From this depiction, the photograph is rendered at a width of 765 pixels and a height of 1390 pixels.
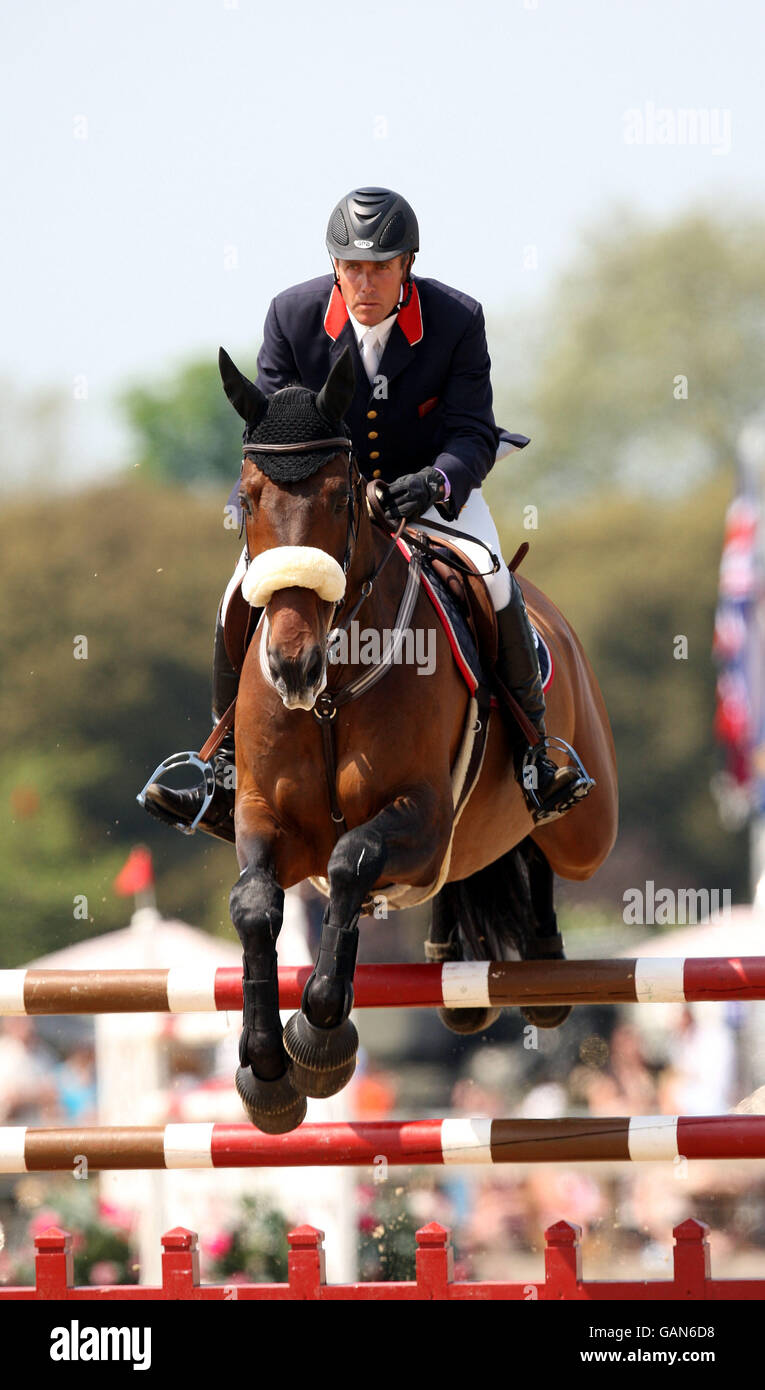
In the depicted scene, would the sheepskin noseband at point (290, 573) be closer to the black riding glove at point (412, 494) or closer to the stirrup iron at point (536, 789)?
the black riding glove at point (412, 494)

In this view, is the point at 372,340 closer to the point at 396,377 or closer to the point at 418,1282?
the point at 396,377

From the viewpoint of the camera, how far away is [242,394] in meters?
5.35

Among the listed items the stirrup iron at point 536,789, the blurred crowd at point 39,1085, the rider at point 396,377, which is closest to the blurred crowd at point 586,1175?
the blurred crowd at point 39,1085

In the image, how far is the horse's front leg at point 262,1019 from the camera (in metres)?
5.45

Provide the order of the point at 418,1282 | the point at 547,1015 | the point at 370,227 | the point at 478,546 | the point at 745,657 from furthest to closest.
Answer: the point at 745,657
the point at 547,1015
the point at 478,546
the point at 418,1282
the point at 370,227

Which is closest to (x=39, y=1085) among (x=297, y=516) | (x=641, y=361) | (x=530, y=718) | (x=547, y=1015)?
(x=547, y=1015)

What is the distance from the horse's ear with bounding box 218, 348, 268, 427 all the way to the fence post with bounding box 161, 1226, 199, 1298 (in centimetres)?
268

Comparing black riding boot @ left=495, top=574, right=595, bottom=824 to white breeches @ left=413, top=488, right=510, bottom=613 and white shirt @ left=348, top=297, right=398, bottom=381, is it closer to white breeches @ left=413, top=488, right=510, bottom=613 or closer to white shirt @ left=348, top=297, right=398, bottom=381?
white breeches @ left=413, top=488, right=510, bottom=613

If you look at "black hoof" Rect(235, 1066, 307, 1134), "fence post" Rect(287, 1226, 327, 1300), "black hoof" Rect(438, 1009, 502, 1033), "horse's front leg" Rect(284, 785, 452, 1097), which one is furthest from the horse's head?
"black hoof" Rect(438, 1009, 502, 1033)

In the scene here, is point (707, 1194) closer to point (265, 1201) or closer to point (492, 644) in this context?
point (265, 1201)

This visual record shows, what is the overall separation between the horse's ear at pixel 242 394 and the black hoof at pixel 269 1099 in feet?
6.10

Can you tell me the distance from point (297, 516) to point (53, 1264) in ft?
8.94

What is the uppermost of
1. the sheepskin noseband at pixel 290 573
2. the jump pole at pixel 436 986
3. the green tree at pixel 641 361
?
the green tree at pixel 641 361
